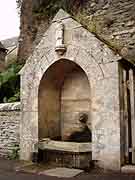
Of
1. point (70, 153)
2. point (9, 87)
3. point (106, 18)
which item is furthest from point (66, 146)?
point (106, 18)

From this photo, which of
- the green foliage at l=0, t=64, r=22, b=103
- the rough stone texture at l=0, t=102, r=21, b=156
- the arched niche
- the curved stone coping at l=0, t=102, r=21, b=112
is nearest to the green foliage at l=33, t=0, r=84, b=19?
the green foliage at l=0, t=64, r=22, b=103

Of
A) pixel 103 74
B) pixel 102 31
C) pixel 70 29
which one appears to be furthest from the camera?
pixel 102 31

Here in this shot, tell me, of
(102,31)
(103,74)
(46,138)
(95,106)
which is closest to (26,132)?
(46,138)

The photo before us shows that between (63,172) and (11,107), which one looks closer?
(63,172)

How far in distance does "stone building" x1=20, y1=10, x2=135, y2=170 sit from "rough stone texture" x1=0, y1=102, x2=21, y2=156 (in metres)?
0.38

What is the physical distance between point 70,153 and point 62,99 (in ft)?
7.11

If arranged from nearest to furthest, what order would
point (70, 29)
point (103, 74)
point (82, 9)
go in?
1. point (103, 74)
2. point (70, 29)
3. point (82, 9)

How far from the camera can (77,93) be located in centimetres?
815

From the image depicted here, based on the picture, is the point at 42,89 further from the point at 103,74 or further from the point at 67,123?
the point at 103,74

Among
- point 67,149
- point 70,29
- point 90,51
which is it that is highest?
point 70,29

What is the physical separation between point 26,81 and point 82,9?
16.7ft

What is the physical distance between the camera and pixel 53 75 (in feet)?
26.5

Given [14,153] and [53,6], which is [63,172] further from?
[53,6]

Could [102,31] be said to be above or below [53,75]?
above
